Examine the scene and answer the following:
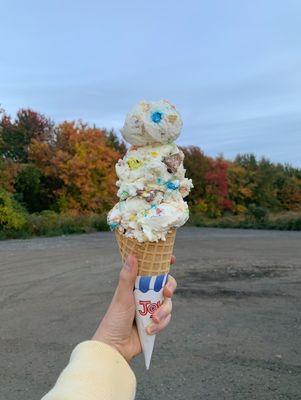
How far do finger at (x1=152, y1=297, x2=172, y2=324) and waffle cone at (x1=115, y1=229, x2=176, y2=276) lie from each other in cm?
17

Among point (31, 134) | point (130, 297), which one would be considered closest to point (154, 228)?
point (130, 297)

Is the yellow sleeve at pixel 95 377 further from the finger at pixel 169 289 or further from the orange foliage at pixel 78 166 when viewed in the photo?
the orange foliage at pixel 78 166

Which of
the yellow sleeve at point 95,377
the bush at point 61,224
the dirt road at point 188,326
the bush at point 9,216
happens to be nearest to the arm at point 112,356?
the yellow sleeve at point 95,377

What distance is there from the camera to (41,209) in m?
29.5

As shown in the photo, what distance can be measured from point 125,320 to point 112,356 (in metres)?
0.41

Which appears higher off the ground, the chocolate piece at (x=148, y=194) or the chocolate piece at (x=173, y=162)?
the chocolate piece at (x=173, y=162)

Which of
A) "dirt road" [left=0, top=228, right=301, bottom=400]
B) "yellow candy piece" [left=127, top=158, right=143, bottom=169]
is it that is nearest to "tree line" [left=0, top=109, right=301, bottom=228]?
"dirt road" [left=0, top=228, right=301, bottom=400]

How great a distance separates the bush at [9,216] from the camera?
892 inches

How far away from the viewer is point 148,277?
2521 mm

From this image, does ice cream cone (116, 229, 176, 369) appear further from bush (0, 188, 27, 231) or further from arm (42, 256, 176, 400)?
bush (0, 188, 27, 231)

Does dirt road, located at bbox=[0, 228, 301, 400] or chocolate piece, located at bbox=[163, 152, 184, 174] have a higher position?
chocolate piece, located at bbox=[163, 152, 184, 174]

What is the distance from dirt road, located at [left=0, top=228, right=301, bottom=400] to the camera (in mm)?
5082

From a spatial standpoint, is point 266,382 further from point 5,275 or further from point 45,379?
point 5,275

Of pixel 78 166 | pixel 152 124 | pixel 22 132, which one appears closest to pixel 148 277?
pixel 152 124
